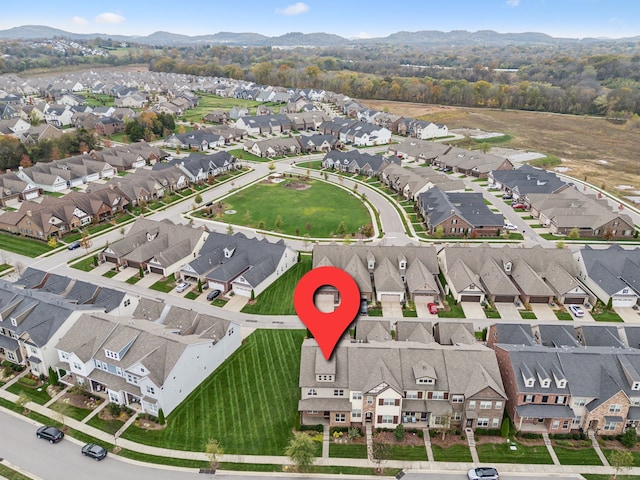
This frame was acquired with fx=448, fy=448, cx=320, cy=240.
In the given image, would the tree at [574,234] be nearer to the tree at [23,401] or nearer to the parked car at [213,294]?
the parked car at [213,294]

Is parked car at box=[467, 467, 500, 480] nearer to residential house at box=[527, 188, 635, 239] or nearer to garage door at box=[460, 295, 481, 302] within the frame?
garage door at box=[460, 295, 481, 302]

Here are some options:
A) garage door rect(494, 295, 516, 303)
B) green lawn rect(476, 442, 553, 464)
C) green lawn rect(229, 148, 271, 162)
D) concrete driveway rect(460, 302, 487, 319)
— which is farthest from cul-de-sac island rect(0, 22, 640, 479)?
green lawn rect(229, 148, 271, 162)

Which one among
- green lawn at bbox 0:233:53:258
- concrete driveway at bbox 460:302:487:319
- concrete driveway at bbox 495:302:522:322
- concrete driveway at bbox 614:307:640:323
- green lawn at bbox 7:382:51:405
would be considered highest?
green lawn at bbox 0:233:53:258

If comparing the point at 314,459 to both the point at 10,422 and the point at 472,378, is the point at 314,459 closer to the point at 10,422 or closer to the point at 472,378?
the point at 472,378

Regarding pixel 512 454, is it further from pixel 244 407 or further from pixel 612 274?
pixel 612 274

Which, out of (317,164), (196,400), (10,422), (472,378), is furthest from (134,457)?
(317,164)

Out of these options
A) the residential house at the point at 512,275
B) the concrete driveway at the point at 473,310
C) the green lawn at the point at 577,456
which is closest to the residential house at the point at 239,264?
the residential house at the point at 512,275
